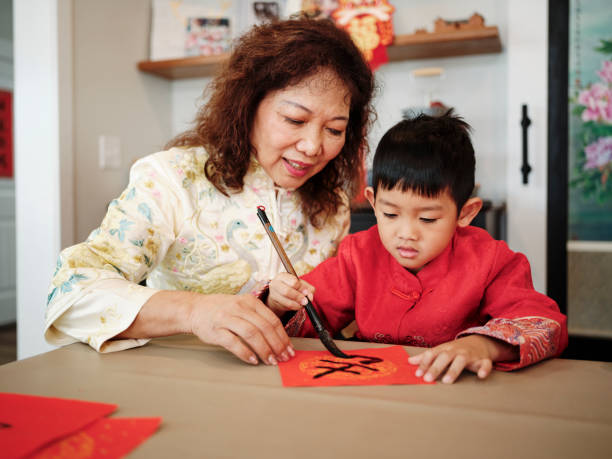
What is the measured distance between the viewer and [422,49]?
7.54 ft

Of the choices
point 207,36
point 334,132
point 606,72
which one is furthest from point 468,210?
point 207,36

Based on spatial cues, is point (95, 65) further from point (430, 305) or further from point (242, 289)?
point (430, 305)

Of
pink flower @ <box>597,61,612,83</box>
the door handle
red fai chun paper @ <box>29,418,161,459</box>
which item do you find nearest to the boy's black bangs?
red fai chun paper @ <box>29,418,161,459</box>

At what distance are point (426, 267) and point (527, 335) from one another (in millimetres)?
291

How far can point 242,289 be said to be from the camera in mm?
1186

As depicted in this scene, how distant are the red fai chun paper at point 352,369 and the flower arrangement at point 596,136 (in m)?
1.82

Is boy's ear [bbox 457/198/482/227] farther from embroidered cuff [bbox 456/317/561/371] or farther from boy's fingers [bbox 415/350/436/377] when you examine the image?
boy's fingers [bbox 415/350/436/377]

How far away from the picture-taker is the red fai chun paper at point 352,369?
646 mm

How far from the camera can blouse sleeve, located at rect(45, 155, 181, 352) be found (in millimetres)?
811

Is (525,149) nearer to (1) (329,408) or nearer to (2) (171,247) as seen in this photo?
(2) (171,247)

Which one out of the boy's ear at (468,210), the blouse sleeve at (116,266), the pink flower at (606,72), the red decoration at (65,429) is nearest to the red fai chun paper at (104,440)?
the red decoration at (65,429)

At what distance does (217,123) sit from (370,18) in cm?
136

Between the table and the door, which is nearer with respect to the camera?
the table

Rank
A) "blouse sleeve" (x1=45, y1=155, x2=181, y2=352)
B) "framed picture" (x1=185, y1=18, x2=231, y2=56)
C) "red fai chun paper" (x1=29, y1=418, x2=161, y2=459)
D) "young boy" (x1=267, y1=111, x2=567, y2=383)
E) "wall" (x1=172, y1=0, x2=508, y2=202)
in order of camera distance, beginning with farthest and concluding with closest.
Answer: "framed picture" (x1=185, y1=18, x2=231, y2=56) < "wall" (x1=172, y1=0, x2=508, y2=202) < "young boy" (x1=267, y1=111, x2=567, y2=383) < "blouse sleeve" (x1=45, y1=155, x2=181, y2=352) < "red fai chun paper" (x1=29, y1=418, x2=161, y2=459)
